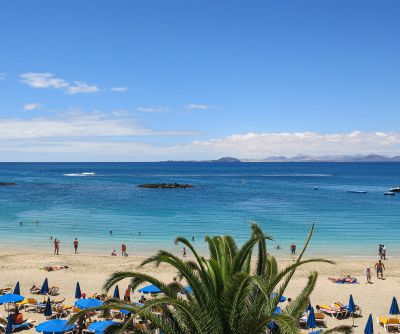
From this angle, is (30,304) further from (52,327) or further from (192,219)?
(192,219)

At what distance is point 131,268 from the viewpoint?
29156 mm

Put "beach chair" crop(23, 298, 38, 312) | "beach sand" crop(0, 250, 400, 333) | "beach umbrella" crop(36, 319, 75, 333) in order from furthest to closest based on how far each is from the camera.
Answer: "beach sand" crop(0, 250, 400, 333) → "beach chair" crop(23, 298, 38, 312) → "beach umbrella" crop(36, 319, 75, 333)

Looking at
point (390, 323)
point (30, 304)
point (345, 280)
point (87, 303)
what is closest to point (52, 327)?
point (87, 303)

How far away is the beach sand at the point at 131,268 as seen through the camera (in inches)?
890

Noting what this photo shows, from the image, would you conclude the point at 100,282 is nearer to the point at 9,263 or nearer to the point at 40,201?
the point at 9,263

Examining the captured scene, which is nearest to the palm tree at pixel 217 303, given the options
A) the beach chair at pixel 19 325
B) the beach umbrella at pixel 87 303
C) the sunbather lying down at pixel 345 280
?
the beach umbrella at pixel 87 303

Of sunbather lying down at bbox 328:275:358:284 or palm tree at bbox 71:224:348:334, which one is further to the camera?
sunbather lying down at bbox 328:275:358:284

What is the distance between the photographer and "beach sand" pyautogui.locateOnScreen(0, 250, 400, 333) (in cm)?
2259

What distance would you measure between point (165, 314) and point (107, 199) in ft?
226

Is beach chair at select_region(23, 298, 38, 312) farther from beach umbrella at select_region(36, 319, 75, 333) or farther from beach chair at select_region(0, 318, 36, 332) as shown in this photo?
beach umbrella at select_region(36, 319, 75, 333)

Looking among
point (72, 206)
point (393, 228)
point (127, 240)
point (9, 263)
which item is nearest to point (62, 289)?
point (9, 263)

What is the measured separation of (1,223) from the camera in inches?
1972

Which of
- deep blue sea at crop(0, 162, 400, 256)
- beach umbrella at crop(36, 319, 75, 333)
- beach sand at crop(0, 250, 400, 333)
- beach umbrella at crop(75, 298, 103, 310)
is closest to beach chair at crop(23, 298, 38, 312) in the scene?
beach sand at crop(0, 250, 400, 333)

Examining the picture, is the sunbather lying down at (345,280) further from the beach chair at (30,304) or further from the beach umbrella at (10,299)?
the beach umbrella at (10,299)
